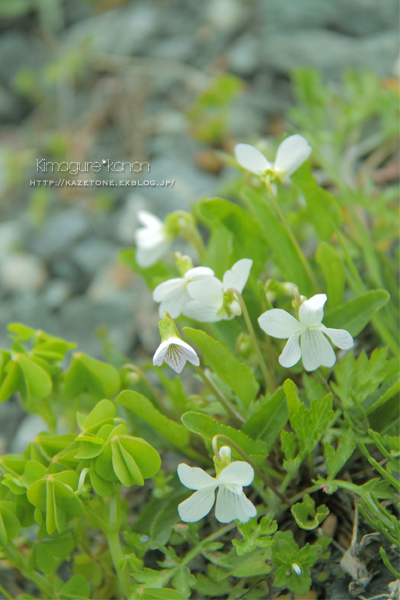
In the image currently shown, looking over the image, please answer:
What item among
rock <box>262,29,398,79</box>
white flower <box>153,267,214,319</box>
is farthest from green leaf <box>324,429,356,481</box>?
rock <box>262,29,398,79</box>

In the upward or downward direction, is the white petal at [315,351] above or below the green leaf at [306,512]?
above

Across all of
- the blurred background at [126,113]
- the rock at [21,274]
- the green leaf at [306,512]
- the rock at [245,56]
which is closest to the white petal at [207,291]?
the green leaf at [306,512]

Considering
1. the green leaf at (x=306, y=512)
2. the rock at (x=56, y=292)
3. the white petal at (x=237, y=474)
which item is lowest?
the rock at (x=56, y=292)

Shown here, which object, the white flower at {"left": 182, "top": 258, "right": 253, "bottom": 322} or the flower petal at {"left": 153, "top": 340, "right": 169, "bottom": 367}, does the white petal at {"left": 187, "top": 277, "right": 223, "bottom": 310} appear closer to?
the white flower at {"left": 182, "top": 258, "right": 253, "bottom": 322}

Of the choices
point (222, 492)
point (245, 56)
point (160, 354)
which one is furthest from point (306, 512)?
point (245, 56)

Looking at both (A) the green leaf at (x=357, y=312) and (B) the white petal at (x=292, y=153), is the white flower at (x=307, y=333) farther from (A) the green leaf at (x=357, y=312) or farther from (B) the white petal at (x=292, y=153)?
(B) the white petal at (x=292, y=153)

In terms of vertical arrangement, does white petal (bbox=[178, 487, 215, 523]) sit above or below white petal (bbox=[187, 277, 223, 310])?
below

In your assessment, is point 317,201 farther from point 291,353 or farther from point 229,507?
point 229,507
